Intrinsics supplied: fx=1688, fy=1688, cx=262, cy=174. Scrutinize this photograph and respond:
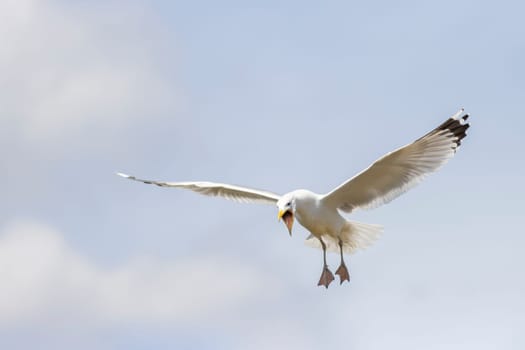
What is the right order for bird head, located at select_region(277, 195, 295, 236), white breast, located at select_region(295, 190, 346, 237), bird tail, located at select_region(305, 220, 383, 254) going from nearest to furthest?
bird head, located at select_region(277, 195, 295, 236)
white breast, located at select_region(295, 190, 346, 237)
bird tail, located at select_region(305, 220, 383, 254)

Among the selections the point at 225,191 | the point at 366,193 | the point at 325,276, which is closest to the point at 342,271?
the point at 325,276

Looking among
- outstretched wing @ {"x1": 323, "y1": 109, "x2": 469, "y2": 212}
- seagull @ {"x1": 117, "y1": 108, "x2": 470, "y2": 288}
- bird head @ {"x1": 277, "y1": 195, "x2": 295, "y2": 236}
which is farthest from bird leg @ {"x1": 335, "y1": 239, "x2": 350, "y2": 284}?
bird head @ {"x1": 277, "y1": 195, "x2": 295, "y2": 236}

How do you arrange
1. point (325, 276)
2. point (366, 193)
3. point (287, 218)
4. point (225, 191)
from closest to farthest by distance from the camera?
point (287, 218) → point (366, 193) → point (325, 276) → point (225, 191)

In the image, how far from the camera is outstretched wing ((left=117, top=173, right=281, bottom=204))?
22.6 m

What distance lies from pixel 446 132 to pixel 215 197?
3.98m

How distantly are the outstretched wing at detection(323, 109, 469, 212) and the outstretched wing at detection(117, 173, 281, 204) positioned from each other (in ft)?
5.59

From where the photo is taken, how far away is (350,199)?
70.1ft

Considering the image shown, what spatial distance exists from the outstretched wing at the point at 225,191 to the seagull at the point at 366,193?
0.84 metres

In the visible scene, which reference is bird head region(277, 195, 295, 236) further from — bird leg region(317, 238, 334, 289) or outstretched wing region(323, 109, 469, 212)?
bird leg region(317, 238, 334, 289)

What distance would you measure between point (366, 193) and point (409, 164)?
2.57 ft

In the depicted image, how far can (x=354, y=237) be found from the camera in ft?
71.7

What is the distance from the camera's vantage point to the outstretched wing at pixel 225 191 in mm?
22641

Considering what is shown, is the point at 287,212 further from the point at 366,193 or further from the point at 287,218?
the point at 366,193

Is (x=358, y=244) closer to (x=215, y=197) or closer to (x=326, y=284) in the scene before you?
(x=326, y=284)
